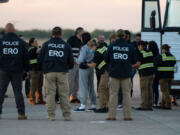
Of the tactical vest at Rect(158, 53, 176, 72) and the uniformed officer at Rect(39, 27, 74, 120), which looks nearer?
the uniformed officer at Rect(39, 27, 74, 120)

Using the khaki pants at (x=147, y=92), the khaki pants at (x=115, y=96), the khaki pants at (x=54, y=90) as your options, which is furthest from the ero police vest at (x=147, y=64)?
the khaki pants at (x=54, y=90)

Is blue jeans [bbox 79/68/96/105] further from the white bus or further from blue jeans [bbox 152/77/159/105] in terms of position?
the white bus

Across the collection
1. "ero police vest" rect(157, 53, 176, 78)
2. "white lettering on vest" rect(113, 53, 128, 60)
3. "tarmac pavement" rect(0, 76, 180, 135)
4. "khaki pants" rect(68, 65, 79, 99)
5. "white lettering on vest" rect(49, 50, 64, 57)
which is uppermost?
"white lettering on vest" rect(49, 50, 64, 57)

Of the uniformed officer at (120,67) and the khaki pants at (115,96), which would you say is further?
the khaki pants at (115,96)

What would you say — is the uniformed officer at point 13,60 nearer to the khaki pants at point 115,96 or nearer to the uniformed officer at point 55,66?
the uniformed officer at point 55,66

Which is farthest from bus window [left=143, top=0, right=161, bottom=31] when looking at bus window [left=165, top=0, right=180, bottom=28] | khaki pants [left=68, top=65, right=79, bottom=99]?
khaki pants [left=68, top=65, right=79, bottom=99]

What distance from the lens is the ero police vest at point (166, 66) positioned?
16.1 m

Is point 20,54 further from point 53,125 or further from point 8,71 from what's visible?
point 53,125

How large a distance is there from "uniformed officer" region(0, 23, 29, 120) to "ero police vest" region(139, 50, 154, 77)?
157 inches

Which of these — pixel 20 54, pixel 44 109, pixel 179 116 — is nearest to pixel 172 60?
pixel 179 116

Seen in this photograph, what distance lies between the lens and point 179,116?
1395 cm

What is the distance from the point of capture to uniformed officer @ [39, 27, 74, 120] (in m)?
12.5

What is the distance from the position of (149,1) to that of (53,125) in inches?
345

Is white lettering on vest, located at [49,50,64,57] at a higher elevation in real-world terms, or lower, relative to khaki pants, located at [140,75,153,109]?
higher
